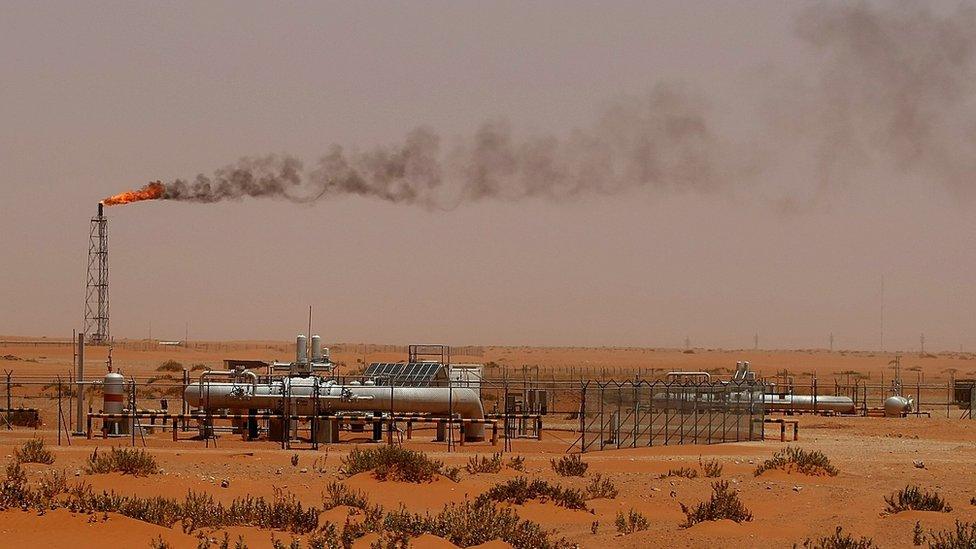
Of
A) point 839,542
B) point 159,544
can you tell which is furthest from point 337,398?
point 839,542

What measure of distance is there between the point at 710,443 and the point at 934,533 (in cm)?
2023

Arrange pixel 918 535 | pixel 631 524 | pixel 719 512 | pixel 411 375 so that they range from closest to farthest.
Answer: pixel 918 535 < pixel 631 524 < pixel 719 512 < pixel 411 375

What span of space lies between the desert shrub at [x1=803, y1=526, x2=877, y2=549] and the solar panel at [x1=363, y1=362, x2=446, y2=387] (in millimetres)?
24846

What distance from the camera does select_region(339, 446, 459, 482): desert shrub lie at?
26.4 metres

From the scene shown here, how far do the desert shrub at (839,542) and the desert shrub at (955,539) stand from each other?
0.87 meters

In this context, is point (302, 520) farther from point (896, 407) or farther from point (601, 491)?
point (896, 407)

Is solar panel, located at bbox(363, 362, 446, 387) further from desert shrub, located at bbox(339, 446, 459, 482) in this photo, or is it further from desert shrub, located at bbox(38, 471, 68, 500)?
desert shrub, located at bbox(38, 471, 68, 500)

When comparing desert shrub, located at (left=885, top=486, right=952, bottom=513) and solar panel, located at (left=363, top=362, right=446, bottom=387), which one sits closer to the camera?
desert shrub, located at (left=885, top=486, right=952, bottom=513)

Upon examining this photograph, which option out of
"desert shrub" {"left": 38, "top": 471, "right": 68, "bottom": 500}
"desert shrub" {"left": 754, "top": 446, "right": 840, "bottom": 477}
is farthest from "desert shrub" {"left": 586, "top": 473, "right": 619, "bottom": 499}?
"desert shrub" {"left": 38, "top": 471, "right": 68, "bottom": 500}

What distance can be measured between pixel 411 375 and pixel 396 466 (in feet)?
57.9

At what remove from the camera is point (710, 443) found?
40.0 meters

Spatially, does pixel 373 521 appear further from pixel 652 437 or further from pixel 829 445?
pixel 829 445

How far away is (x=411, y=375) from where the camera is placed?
146 ft

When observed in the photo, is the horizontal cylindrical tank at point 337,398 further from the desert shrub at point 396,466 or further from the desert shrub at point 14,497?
the desert shrub at point 14,497
